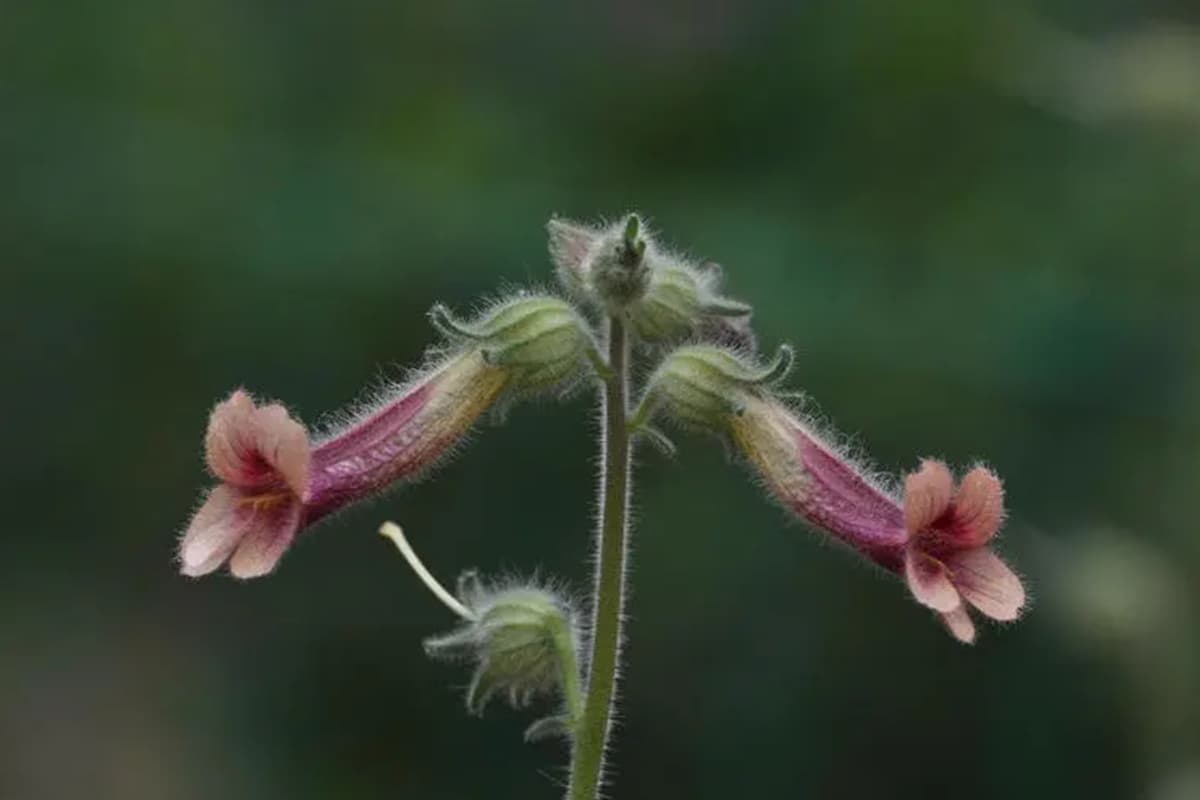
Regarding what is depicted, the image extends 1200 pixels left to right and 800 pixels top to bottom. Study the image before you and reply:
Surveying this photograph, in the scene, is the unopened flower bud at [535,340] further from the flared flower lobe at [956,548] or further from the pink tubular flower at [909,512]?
the flared flower lobe at [956,548]

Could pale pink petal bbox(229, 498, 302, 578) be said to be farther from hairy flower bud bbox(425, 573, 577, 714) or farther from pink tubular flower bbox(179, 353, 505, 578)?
hairy flower bud bbox(425, 573, 577, 714)

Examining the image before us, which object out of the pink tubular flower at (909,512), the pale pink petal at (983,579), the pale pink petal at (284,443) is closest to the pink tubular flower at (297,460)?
the pale pink petal at (284,443)

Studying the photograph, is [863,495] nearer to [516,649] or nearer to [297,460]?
[516,649]

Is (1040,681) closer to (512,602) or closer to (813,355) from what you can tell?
(813,355)

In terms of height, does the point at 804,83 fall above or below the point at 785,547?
above

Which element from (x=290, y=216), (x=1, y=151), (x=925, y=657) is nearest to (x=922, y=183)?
(x=925, y=657)

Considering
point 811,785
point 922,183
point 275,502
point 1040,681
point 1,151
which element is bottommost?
point 275,502
